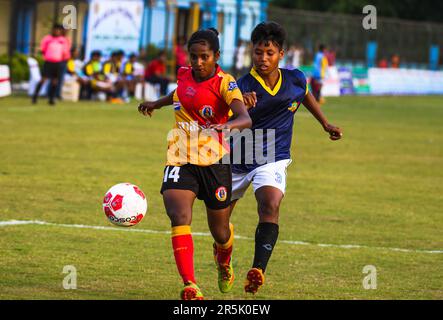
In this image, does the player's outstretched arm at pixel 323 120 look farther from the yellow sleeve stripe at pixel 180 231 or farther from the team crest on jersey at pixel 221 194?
the yellow sleeve stripe at pixel 180 231

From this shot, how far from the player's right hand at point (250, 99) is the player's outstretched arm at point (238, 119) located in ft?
0.91

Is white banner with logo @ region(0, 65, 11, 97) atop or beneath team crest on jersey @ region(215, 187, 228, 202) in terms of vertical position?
atop

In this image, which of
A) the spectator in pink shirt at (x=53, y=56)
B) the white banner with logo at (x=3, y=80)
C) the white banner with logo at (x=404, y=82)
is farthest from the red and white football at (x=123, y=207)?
the white banner with logo at (x=404, y=82)

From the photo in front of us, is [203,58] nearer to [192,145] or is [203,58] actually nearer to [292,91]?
[192,145]

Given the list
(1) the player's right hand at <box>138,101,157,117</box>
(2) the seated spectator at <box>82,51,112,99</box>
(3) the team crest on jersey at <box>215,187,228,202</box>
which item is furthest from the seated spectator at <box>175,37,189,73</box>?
(3) the team crest on jersey at <box>215,187,228,202</box>

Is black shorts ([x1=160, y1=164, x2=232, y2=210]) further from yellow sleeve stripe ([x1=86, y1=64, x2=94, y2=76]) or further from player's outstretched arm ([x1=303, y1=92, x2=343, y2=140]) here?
yellow sleeve stripe ([x1=86, y1=64, x2=94, y2=76])

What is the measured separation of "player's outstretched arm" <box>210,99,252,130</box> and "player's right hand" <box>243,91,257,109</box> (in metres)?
0.28

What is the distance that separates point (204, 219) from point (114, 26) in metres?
23.8

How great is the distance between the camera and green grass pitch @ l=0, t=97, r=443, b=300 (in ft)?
27.6

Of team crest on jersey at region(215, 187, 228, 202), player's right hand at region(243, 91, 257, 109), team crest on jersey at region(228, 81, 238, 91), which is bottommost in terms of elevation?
team crest on jersey at region(215, 187, 228, 202)

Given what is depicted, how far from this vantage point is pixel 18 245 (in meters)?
9.81

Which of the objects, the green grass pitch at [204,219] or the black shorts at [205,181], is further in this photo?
the green grass pitch at [204,219]

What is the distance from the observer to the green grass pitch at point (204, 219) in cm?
841

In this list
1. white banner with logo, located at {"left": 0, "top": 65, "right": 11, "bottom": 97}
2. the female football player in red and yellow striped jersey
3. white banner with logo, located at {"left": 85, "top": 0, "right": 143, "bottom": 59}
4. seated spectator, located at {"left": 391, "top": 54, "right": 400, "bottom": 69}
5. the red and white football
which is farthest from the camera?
seated spectator, located at {"left": 391, "top": 54, "right": 400, "bottom": 69}
